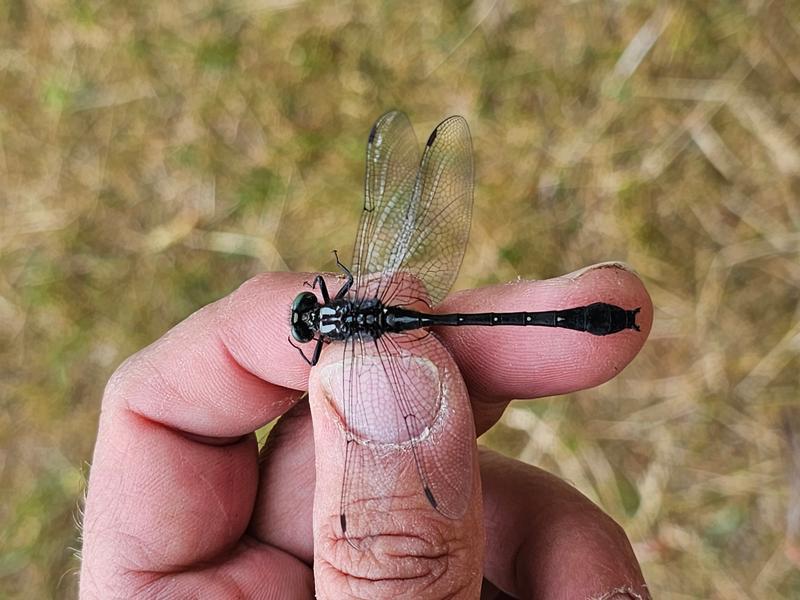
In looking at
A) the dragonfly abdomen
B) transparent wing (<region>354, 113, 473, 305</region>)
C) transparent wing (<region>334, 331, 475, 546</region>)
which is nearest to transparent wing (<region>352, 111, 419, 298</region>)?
transparent wing (<region>354, 113, 473, 305</region>)

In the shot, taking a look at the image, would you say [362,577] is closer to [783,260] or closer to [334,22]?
[783,260]

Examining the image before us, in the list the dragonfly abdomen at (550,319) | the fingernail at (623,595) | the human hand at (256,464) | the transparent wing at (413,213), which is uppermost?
the transparent wing at (413,213)

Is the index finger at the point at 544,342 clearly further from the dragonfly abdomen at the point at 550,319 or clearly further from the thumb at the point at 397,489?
the thumb at the point at 397,489

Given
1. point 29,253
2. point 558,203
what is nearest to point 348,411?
point 558,203

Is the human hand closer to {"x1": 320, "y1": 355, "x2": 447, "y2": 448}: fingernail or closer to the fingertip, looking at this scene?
the fingertip

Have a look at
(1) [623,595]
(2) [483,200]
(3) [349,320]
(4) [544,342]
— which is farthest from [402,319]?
(2) [483,200]

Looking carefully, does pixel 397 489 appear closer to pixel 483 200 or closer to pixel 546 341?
pixel 546 341

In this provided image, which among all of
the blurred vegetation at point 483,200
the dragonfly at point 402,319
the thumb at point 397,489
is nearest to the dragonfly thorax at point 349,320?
the dragonfly at point 402,319

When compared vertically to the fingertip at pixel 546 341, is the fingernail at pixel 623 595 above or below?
below
